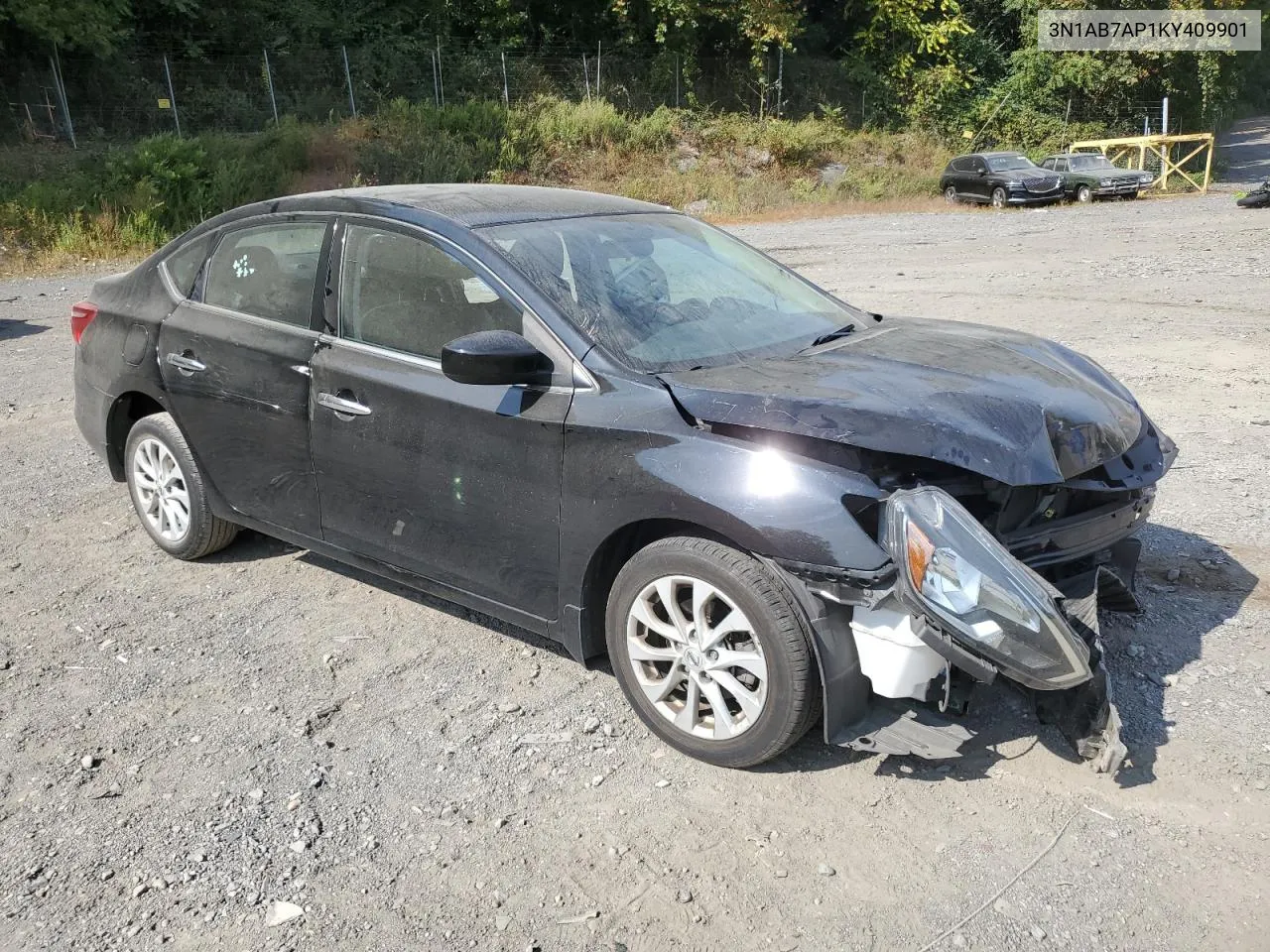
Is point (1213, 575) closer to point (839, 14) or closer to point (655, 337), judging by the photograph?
point (655, 337)

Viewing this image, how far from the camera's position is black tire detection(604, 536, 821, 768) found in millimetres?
3162

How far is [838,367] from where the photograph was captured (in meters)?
3.68

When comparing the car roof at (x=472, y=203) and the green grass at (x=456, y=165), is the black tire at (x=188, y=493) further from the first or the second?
the green grass at (x=456, y=165)

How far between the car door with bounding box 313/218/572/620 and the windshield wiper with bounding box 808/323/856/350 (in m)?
1.05

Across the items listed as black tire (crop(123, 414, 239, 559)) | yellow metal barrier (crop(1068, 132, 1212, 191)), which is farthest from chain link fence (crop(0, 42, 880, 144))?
black tire (crop(123, 414, 239, 559))

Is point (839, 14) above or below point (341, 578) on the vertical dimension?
above

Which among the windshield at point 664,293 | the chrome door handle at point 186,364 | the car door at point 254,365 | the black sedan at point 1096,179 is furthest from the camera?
the black sedan at point 1096,179

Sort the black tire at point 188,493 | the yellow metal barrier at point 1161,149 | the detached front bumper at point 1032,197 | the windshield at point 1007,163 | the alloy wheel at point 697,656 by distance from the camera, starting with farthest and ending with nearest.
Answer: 1. the yellow metal barrier at point 1161,149
2. the windshield at point 1007,163
3. the detached front bumper at point 1032,197
4. the black tire at point 188,493
5. the alloy wheel at point 697,656

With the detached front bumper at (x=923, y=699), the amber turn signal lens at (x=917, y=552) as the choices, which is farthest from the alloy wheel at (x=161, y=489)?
the amber turn signal lens at (x=917, y=552)

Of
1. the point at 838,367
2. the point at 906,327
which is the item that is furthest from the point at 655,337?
the point at 906,327

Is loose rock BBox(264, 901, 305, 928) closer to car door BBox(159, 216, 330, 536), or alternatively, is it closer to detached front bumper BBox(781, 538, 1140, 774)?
detached front bumper BBox(781, 538, 1140, 774)

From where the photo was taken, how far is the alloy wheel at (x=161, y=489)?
507 cm

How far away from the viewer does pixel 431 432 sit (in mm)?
3900

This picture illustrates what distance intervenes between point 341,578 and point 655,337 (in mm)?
2052
